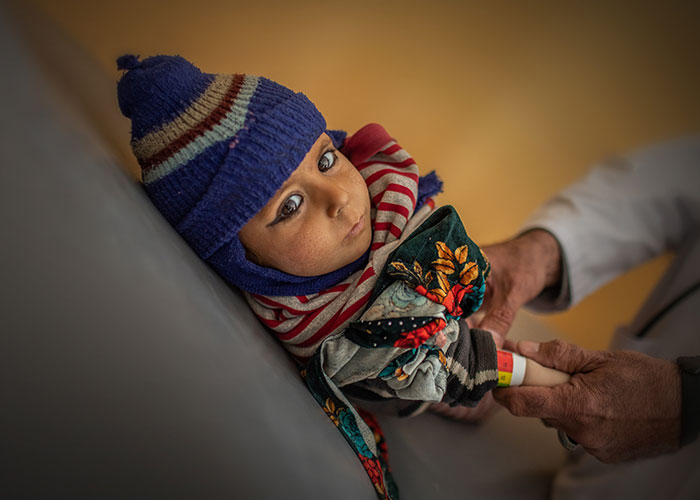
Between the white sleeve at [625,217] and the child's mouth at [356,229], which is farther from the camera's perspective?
the white sleeve at [625,217]

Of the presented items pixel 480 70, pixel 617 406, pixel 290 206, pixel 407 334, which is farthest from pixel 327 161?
pixel 480 70

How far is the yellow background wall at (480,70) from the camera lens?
669 mm

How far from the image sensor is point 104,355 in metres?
0.27

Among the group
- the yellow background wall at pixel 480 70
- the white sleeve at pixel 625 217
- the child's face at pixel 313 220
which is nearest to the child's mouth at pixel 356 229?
the child's face at pixel 313 220

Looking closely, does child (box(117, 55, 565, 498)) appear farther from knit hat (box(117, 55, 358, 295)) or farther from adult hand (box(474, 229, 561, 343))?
adult hand (box(474, 229, 561, 343))

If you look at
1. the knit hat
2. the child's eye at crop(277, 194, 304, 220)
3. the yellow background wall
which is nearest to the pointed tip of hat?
the knit hat

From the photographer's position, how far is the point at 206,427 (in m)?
0.30

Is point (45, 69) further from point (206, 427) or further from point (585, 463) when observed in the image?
point (585, 463)

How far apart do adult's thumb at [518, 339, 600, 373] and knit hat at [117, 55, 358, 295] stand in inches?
15.4

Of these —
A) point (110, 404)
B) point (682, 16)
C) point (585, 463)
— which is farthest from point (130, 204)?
point (682, 16)

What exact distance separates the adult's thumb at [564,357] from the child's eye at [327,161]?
0.35m

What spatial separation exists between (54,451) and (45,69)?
0.98 feet

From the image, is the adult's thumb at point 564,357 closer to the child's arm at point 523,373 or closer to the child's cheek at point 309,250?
the child's arm at point 523,373

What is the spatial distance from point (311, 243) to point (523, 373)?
1.00 ft
